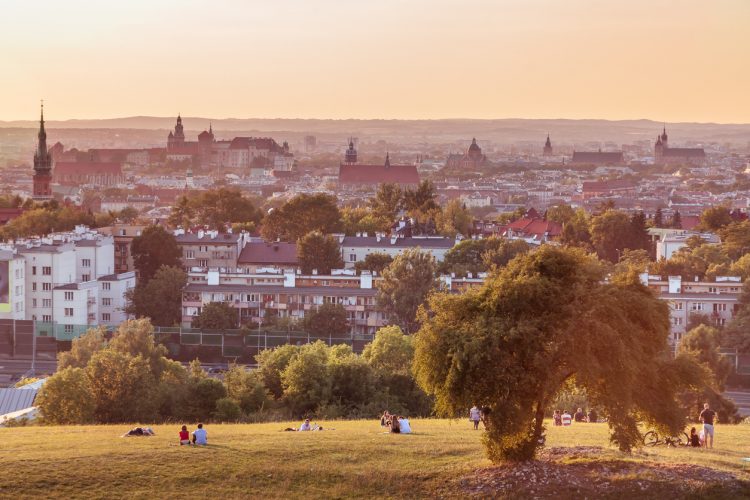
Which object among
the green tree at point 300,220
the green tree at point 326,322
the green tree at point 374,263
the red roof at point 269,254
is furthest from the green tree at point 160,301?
the green tree at point 300,220

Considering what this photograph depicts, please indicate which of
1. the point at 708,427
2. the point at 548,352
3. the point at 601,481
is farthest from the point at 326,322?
the point at 601,481

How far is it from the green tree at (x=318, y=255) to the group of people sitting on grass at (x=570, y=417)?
45.6 m

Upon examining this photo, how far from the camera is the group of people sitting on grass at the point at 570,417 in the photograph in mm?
32250

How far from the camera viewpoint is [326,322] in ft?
220

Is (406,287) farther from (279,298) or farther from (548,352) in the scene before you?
(548,352)

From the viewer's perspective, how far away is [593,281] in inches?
965

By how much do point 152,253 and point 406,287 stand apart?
21.4 meters

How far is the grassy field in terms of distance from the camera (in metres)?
24.1

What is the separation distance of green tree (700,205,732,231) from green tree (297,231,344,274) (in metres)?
41.4

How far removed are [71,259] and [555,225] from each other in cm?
5042

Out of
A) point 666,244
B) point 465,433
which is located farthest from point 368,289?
point 465,433

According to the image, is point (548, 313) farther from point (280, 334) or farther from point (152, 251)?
point (152, 251)

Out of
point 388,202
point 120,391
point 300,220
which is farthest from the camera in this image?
point 388,202

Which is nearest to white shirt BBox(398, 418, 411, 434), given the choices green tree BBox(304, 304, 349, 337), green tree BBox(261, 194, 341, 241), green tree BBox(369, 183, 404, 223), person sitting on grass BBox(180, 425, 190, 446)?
person sitting on grass BBox(180, 425, 190, 446)
